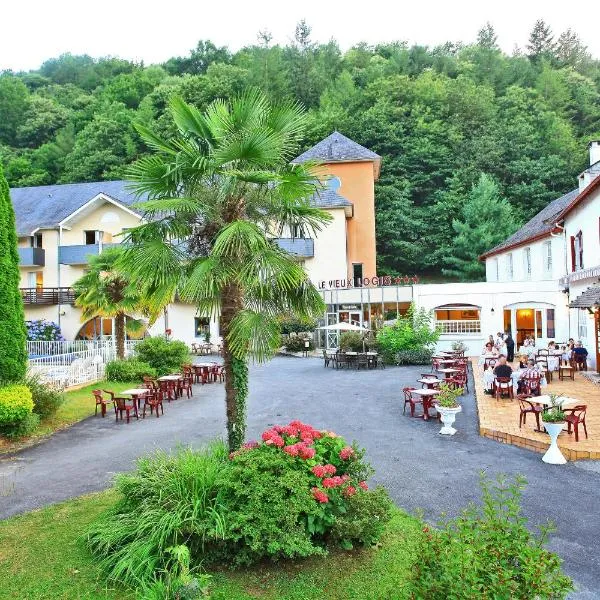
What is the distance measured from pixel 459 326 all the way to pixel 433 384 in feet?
41.9

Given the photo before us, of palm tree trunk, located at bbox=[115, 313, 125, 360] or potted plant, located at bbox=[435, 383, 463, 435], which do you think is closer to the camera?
potted plant, located at bbox=[435, 383, 463, 435]

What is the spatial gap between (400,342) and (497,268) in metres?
14.5

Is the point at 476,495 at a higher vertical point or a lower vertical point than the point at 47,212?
lower

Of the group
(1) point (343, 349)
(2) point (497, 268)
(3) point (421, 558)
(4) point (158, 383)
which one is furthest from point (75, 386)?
(2) point (497, 268)

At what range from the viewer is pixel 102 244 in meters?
31.9

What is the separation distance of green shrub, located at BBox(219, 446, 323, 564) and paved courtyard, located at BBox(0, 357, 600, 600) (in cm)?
234

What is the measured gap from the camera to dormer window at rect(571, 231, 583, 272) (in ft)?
65.1

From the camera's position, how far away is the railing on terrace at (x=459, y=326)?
2671 centimetres

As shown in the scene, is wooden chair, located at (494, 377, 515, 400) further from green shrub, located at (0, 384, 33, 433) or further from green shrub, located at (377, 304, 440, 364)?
green shrub, located at (0, 384, 33, 433)

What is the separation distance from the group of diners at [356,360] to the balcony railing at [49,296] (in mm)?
16962

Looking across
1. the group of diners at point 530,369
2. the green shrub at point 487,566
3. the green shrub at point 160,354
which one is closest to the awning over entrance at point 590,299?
the group of diners at point 530,369

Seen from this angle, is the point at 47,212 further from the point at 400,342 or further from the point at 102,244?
the point at 400,342

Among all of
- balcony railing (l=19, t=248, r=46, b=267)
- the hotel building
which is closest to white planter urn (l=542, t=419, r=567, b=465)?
the hotel building

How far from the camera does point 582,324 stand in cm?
2069
